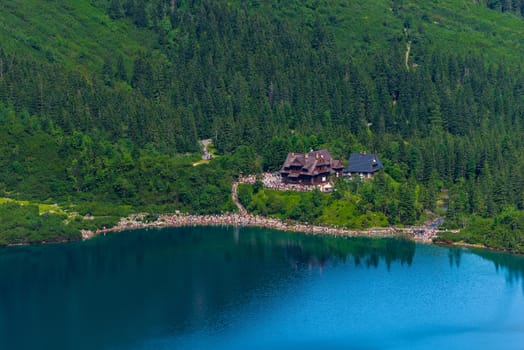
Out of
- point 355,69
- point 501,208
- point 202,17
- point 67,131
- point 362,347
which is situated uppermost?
point 202,17

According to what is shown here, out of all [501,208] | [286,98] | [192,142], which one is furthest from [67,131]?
[501,208]

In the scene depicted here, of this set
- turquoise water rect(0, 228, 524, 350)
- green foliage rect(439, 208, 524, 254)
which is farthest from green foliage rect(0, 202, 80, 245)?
green foliage rect(439, 208, 524, 254)

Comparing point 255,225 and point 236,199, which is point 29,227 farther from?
point 255,225

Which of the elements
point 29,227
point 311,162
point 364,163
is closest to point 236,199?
point 311,162

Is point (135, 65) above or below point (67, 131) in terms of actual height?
above

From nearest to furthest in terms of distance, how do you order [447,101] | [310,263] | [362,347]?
[362,347] < [310,263] < [447,101]

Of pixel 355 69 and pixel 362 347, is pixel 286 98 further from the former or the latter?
pixel 362 347

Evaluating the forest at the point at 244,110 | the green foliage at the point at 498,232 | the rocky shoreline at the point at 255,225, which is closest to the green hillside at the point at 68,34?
the forest at the point at 244,110
